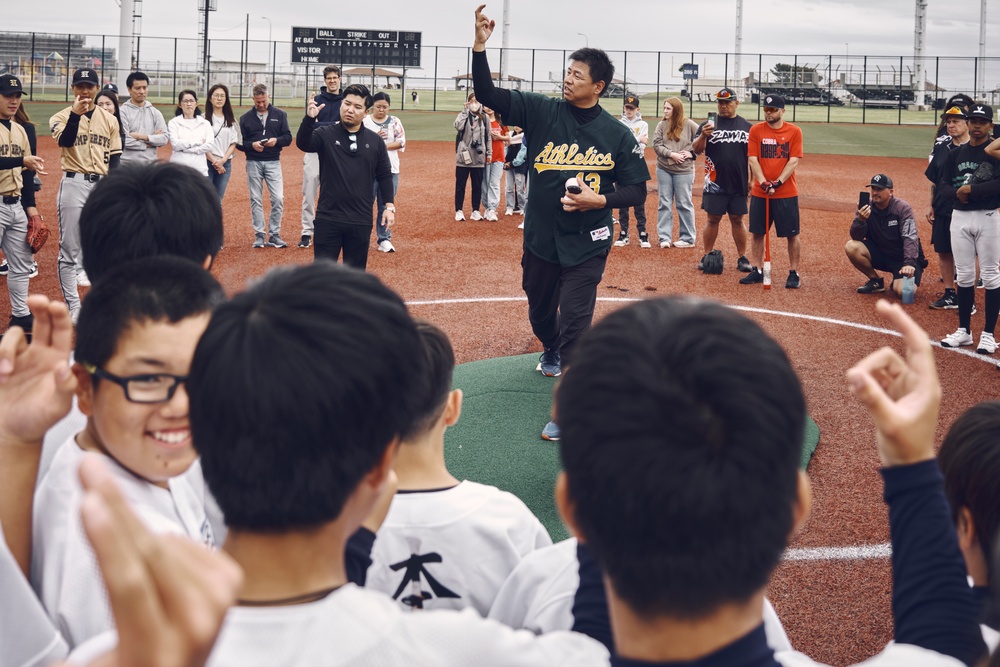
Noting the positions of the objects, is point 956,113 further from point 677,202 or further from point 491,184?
point 491,184

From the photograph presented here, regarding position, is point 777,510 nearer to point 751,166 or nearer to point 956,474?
point 956,474

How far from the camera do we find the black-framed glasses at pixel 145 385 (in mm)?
2322

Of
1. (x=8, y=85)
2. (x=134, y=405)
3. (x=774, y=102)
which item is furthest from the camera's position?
(x=774, y=102)

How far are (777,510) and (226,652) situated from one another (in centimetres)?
87

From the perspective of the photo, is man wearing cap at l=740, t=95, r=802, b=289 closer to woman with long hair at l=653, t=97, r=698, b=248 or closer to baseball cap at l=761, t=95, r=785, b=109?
baseball cap at l=761, t=95, r=785, b=109

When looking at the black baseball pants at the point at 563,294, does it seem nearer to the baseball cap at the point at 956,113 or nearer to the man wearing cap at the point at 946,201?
the man wearing cap at the point at 946,201

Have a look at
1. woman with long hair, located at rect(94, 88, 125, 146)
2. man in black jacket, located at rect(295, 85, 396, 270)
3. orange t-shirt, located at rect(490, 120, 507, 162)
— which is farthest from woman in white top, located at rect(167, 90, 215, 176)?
orange t-shirt, located at rect(490, 120, 507, 162)

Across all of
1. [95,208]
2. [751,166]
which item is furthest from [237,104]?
[95,208]

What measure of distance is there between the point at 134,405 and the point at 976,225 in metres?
8.86

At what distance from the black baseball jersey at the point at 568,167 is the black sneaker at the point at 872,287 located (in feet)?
18.7

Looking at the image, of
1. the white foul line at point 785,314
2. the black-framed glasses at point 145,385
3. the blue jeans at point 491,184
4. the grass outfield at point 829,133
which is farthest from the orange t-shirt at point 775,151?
the grass outfield at point 829,133

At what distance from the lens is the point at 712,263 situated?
12.8 metres

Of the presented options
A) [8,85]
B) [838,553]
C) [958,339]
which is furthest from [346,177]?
[958,339]

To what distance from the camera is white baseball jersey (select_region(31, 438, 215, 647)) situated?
6.55 feet
